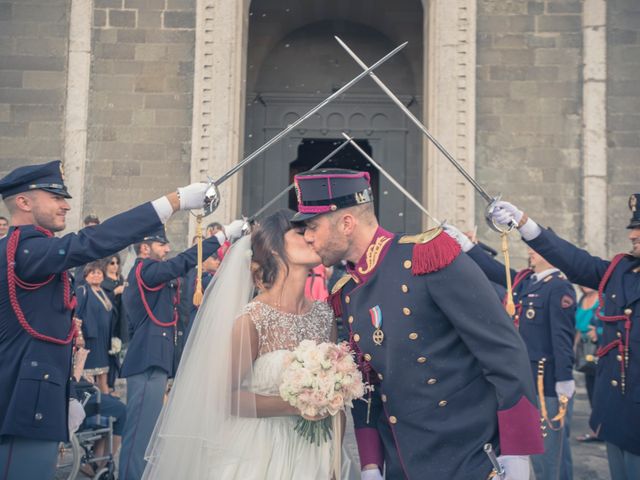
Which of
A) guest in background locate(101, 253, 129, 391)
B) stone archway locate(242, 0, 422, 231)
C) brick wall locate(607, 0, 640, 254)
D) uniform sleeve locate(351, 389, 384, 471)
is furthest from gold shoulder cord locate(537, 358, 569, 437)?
stone archway locate(242, 0, 422, 231)

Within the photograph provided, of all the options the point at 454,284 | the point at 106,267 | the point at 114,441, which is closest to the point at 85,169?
the point at 106,267

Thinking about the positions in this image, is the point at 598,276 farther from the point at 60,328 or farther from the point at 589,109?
the point at 589,109

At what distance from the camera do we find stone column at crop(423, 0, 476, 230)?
10.9 meters

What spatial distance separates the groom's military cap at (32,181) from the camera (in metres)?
3.82

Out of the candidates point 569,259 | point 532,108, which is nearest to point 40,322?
point 569,259

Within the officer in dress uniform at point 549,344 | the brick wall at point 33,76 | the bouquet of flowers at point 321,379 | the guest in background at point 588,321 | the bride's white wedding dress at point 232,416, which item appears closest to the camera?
the bouquet of flowers at point 321,379

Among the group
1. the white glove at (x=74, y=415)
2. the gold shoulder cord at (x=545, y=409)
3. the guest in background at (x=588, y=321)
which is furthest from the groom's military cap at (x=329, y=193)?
the guest in background at (x=588, y=321)

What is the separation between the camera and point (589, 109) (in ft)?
36.0

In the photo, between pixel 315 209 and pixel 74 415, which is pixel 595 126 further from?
pixel 74 415

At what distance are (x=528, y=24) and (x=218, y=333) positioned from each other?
363 inches

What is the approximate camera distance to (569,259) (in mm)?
4125

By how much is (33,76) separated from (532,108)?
7.31 m

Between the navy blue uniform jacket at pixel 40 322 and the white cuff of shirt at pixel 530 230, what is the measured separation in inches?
72.3

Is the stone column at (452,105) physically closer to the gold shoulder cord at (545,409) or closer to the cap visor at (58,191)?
the gold shoulder cord at (545,409)
